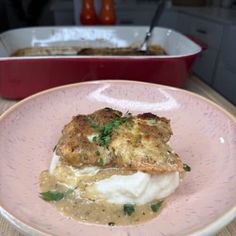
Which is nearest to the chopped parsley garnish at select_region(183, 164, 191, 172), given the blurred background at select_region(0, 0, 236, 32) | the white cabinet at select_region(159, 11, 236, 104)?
the white cabinet at select_region(159, 11, 236, 104)

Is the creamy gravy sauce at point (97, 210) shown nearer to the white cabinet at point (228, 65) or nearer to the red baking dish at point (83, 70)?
the red baking dish at point (83, 70)

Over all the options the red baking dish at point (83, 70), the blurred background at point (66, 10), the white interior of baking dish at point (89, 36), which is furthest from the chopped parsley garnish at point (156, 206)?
the blurred background at point (66, 10)

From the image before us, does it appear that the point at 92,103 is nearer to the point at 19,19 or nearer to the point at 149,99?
the point at 149,99

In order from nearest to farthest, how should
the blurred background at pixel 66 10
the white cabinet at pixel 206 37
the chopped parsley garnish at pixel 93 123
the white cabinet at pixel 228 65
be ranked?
the chopped parsley garnish at pixel 93 123, the white cabinet at pixel 228 65, the white cabinet at pixel 206 37, the blurred background at pixel 66 10

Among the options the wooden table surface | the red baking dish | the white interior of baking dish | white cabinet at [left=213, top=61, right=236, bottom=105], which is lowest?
white cabinet at [left=213, top=61, right=236, bottom=105]

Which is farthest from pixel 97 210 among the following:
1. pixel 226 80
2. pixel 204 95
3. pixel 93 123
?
pixel 226 80

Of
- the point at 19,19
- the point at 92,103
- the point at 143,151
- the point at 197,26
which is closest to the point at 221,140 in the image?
the point at 143,151

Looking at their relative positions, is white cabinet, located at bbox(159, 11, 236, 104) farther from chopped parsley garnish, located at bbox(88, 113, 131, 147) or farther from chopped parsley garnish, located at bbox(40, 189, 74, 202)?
chopped parsley garnish, located at bbox(40, 189, 74, 202)
